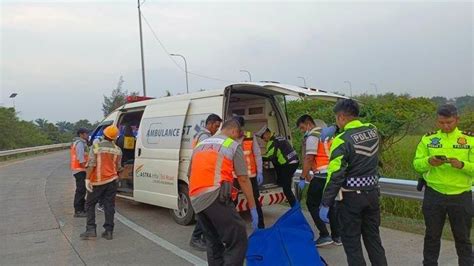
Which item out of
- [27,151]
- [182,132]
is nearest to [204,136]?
[182,132]

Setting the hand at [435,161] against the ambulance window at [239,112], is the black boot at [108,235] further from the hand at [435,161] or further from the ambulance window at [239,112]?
the hand at [435,161]

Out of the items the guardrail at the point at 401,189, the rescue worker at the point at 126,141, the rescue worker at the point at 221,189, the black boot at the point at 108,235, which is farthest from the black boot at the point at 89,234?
the guardrail at the point at 401,189

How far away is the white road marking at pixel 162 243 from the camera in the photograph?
532 centimetres

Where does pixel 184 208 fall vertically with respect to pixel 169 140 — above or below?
below

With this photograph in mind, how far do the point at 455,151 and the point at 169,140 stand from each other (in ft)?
14.7

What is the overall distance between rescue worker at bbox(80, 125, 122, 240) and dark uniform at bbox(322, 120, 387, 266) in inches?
153

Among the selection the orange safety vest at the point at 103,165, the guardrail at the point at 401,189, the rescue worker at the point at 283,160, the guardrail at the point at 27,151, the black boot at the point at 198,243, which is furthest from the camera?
the guardrail at the point at 27,151

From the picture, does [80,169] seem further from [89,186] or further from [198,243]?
[198,243]

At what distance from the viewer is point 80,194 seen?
327 inches

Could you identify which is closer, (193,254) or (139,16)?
(193,254)

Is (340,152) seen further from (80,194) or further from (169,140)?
(80,194)

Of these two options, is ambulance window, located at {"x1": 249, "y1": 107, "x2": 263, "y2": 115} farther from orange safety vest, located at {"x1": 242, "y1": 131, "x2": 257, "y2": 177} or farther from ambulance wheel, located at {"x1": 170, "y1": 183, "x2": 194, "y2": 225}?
ambulance wheel, located at {"x1": 170, "y1": 183, "x2": 194, "y2": 225}

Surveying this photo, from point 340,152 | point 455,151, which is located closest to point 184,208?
point 340,152

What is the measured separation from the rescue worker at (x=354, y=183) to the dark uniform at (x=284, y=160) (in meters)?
2.76
